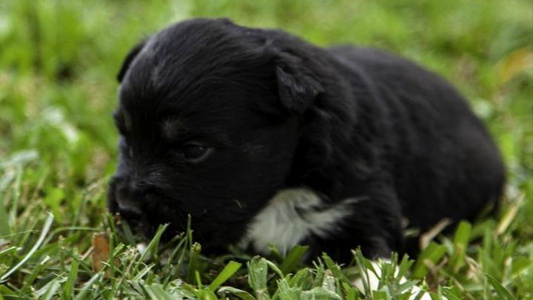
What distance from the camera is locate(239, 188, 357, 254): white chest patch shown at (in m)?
3.59

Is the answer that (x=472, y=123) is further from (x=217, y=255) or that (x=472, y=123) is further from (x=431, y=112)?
(x=217, y=255)

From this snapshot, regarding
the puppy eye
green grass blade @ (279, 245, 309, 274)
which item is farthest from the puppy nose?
green grass blade @ (279, 245, 309, 274)

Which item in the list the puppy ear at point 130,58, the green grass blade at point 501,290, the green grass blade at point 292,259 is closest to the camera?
the green grass blade at point 501,290

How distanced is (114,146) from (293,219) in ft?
5.31

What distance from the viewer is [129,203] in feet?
10.9

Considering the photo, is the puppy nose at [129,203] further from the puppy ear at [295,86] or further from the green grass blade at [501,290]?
the green grass blade at [501,290]

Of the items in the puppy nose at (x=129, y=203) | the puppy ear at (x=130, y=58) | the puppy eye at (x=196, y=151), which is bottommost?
the puppy nose at (x=129, y=203)

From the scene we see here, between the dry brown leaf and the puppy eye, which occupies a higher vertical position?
the puppy eye

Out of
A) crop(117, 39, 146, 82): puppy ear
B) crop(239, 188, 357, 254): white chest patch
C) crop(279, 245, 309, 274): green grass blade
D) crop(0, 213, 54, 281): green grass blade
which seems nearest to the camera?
crop(0, 213, 54, 281): green grass blade

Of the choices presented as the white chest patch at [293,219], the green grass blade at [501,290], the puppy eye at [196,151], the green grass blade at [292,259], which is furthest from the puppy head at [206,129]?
the green grass blade at [501,290]

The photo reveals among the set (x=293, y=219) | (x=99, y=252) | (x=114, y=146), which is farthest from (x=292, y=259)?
(x=114, y=146)

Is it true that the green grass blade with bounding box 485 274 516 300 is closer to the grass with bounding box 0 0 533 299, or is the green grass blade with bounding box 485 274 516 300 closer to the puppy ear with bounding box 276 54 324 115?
the grass with bounding box 0 0 533 299

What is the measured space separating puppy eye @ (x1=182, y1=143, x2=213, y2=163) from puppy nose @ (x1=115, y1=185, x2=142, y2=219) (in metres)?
0.26

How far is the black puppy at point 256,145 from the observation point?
3.31 m
